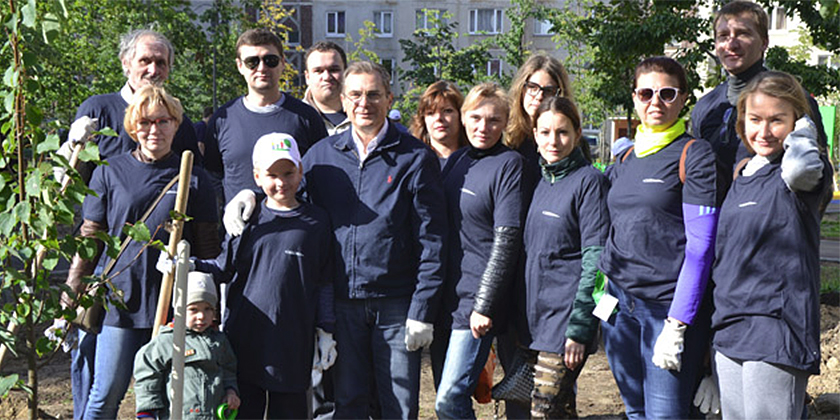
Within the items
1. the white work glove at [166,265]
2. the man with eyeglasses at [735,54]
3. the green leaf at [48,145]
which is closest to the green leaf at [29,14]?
the green leaf at [48,145]

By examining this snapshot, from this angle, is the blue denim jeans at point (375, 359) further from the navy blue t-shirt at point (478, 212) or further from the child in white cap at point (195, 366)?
the child in white cap at point (195, 366)

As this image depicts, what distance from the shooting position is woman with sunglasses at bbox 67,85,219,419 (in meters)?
4.20

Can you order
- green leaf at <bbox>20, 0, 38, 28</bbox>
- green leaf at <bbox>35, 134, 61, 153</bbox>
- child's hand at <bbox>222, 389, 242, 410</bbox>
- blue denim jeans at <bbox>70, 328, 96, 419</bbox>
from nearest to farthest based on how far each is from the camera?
green leaf at <bbox>20, 0, 38, 28</bbox>
green leaf at <bbox>35, 134, 61, 153</bbox>
child's hand at <bbox>222, 389, 242, 410</bbox>
blue denim jeans at <bbox>70, 328, 96, 419</bbox>

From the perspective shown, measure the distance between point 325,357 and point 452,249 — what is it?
82 centimetres

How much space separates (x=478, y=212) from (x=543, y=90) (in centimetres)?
79

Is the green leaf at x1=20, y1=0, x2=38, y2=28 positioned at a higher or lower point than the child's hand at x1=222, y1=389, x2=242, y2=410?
higher

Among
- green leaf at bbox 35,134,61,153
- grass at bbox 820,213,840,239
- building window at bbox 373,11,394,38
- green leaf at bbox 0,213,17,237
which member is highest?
building window at bbox 373,11,394,38

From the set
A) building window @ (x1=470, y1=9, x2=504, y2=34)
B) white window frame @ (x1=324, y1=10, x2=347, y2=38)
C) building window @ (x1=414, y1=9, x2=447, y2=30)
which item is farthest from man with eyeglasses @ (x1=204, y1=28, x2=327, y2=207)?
building window @ (x1=470, y1=9, x2=504, y2=34)

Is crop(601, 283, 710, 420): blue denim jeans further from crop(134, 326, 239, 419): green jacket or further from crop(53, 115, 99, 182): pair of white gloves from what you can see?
crop(53, 115, 99, 182): pair of white gloves

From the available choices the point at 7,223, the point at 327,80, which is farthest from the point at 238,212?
the point at 7,223

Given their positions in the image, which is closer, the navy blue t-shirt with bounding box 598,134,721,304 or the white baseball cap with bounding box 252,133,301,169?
the navy blue t-shirt with bounding box 598,134,721,304

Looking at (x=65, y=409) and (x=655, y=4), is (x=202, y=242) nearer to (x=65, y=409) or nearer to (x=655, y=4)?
(x=65, y=409)

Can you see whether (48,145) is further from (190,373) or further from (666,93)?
(666,93)

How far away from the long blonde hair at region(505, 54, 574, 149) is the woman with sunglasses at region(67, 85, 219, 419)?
5.14 ft
